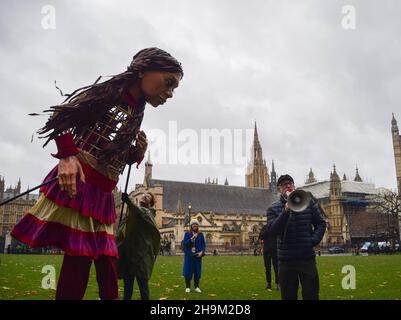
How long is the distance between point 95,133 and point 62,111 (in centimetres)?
35

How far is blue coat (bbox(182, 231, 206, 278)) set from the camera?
10820 mm

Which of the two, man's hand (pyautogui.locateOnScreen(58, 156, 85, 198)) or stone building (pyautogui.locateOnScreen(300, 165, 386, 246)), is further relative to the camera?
stone building (pyautogui.locateOnScreen(300, 165, 386, 246))

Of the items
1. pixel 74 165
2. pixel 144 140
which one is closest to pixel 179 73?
pixel 144 140

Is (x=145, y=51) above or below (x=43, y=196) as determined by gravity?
above

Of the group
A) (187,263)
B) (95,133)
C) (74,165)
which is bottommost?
(187,263)

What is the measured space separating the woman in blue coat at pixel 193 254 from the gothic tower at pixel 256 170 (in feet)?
327

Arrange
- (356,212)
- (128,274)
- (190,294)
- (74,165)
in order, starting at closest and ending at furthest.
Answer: (74,165), (128,274), (190,294), (356,212)

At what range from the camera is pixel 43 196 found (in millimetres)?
3197

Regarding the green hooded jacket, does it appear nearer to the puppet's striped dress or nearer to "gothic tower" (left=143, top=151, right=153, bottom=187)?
the puppet's striped dress

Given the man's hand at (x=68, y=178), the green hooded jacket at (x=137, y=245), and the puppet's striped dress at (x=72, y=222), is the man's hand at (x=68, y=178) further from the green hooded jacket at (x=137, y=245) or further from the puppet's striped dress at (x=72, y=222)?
the green hooded jacket at (x=137, y=245)

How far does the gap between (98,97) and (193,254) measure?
346 inches

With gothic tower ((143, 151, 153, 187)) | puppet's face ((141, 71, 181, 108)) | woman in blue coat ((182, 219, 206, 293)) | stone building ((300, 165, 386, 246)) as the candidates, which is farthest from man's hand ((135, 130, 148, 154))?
gothic tower ((143, 151, 153, 187))

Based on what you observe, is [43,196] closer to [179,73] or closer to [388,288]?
[179,73]

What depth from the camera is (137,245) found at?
5949mm
